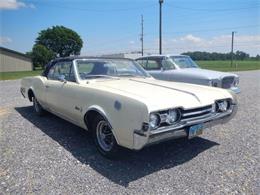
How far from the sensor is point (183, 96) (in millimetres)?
3572

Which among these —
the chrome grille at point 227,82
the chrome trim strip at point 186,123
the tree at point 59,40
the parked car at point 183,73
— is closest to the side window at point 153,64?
the parked car at point 183,73

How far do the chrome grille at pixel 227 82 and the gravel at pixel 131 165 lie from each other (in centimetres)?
266

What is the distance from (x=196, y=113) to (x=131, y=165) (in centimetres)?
116

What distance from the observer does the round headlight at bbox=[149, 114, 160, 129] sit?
10.2 feet

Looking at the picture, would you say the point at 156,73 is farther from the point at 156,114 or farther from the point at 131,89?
the point at 156,114

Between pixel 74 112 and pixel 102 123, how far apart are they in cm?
77

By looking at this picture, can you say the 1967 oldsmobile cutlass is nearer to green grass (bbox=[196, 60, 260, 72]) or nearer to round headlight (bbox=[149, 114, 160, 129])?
round headlight (bbox=[149, 114, 160, 129])

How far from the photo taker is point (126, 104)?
3.26 metres

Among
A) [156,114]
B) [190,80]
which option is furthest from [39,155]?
[190,80]

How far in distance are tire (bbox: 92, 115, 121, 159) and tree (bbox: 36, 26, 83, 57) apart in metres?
70.5

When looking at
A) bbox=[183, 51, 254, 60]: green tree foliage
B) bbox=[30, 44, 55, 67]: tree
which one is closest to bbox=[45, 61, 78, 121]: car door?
bbox=[30, 44, 55, 67]: tree

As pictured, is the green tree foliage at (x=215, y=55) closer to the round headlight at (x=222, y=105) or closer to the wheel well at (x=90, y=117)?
the round headlight at (x=222, y=105)

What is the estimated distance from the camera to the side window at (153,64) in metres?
9.33

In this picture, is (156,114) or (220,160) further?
(220,160)
